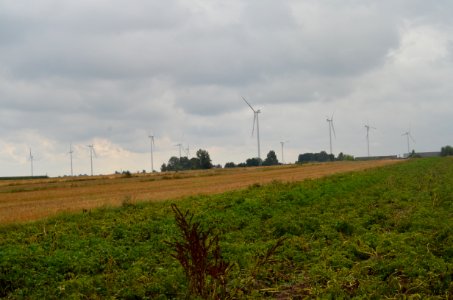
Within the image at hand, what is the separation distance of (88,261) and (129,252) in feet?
4.34

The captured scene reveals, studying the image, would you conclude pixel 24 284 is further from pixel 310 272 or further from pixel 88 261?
pixel 310 272

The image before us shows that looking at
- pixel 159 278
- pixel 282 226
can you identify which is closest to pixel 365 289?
pixel 159 278

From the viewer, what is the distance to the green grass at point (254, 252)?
33.3 ft

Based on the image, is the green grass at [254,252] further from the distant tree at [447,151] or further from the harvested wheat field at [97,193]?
the distant tree at [447,151]

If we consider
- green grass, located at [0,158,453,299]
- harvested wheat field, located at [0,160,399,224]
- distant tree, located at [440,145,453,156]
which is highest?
distant tree, located at [440,145,453,156]

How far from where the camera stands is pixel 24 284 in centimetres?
1130

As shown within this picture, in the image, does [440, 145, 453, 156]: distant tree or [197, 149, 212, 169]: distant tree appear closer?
[197, 149, 212, 169]: distant tree

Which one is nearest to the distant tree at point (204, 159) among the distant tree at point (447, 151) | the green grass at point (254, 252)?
the distant tree at point (447, 151)

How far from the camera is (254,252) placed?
1323cm

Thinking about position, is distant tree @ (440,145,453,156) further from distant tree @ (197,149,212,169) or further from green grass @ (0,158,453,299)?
green grass @ (0,158,453,299)

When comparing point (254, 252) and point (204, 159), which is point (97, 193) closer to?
point (254, 252)

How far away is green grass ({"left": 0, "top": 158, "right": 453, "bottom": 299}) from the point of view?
33.3 feet

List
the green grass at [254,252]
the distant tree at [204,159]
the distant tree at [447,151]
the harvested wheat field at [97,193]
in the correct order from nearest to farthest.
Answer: the green grass at [254,252] → the harvested wheat field at [97,193] → the distant tree at [204,159] → the distant tree at [447,151]

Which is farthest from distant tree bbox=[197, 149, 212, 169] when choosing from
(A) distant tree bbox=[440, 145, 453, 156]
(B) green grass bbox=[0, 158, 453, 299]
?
(B) green grass bbox=[0, 158, 453, 299]
